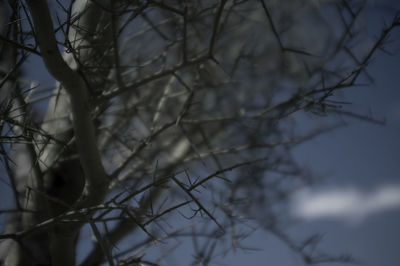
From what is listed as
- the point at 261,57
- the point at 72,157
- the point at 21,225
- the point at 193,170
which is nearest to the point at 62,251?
the point at 21,225

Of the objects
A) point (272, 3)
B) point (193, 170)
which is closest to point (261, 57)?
point (272, 3)

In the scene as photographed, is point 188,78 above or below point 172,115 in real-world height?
above

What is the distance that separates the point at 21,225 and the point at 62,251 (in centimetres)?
57

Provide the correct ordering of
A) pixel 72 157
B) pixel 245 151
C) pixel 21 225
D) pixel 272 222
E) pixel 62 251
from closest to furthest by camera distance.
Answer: pixel 62 251, pixel 21 225, pixel 72 157, pixel 245 151, pixel 272 222

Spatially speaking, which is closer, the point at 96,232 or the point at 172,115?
the point at 96,232

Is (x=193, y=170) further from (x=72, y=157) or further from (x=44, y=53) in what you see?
(x=44, y=53)

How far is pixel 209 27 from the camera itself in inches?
98.0

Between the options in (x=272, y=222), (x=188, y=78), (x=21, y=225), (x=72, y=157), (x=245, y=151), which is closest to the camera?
(x=21, y=225)

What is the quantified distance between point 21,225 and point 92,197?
0.83 meters

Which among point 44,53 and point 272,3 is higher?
point 272,3

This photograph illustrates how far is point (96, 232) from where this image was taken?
147 cm

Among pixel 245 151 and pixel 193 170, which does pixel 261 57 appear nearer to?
pixel 245 151

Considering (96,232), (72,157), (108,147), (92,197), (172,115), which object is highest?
(172,115)

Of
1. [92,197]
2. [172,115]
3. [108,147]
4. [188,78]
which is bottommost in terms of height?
[92,197]
